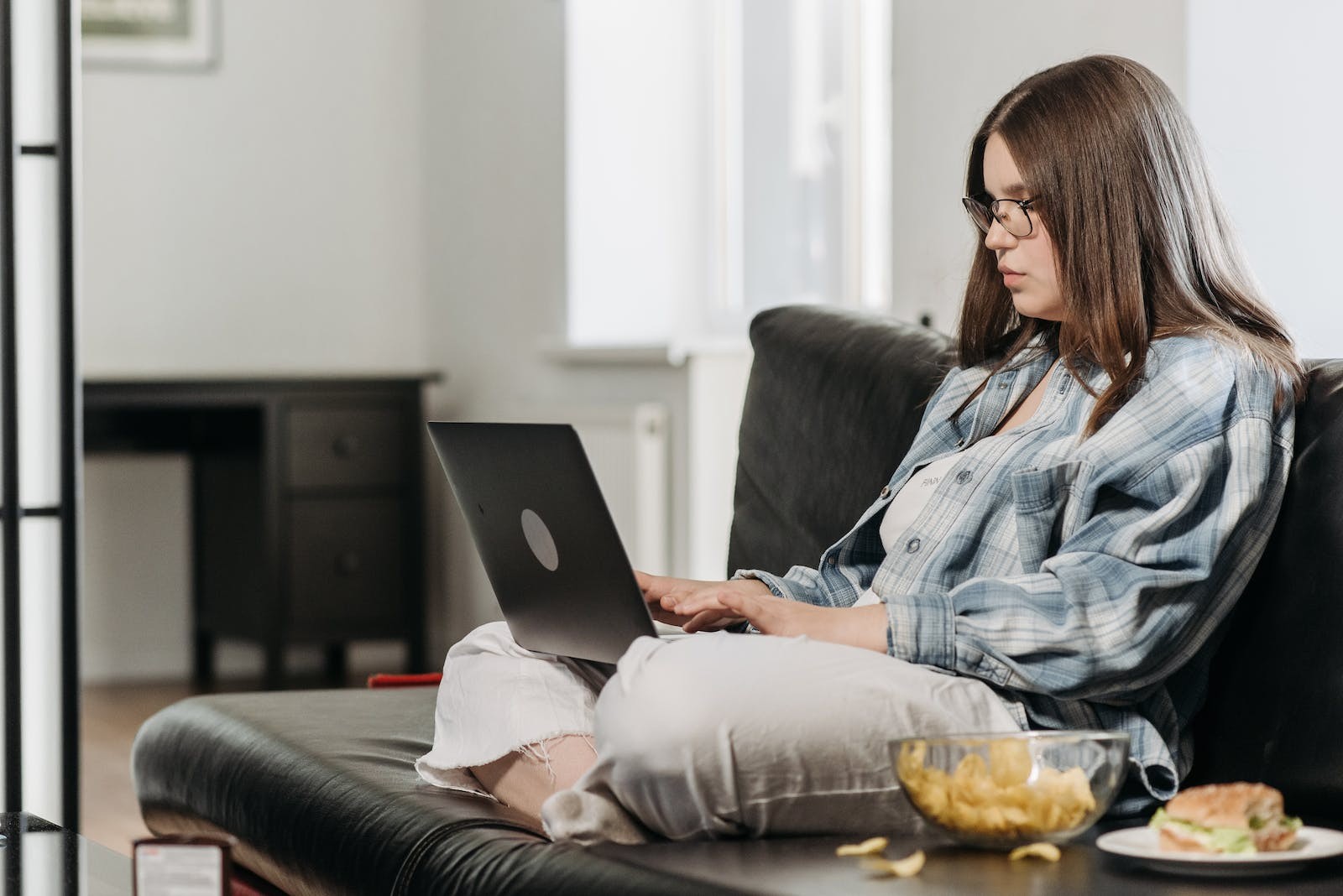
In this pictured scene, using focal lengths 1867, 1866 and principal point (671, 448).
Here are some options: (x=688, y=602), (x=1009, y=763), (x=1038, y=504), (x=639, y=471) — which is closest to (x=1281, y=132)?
(x=1038, y=504)

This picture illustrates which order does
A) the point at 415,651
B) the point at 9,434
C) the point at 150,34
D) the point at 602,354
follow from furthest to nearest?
the point at 150,34 < the point at 415,651 < the point at 602,354 < the point at 9,434

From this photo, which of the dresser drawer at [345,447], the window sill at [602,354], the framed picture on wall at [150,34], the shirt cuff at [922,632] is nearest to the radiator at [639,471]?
the window sill at [602,354]

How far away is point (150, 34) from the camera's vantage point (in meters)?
4.64

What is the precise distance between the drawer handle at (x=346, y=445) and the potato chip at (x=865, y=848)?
10.7ft

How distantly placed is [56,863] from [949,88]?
6.01 feet

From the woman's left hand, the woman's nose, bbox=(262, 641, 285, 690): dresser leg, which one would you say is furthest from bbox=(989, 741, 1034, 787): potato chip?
bbox=(262, 641, 285, 690): dresser leg

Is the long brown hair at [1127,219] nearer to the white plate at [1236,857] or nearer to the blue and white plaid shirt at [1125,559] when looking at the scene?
the blue and white plaid shirt at [1125,559]

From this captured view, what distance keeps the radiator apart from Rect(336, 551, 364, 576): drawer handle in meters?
0.75

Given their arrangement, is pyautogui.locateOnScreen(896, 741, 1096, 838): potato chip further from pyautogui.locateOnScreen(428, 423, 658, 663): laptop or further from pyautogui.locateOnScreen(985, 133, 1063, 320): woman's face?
pyautogui.locateOnScreen(985, 133, 1063, 320): woman's face

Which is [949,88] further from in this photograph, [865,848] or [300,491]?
[300,491]

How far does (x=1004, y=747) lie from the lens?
4.00ft

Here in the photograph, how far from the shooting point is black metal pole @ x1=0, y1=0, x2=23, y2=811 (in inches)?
85.2

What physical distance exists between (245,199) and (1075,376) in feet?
11.7

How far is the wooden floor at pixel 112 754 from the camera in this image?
118 inches
